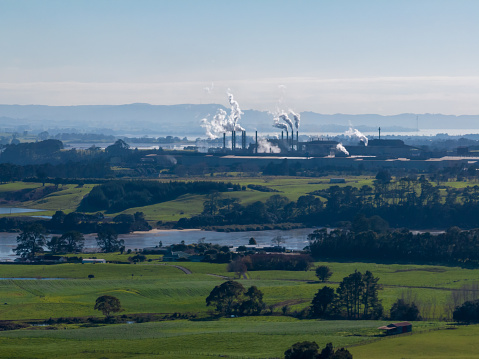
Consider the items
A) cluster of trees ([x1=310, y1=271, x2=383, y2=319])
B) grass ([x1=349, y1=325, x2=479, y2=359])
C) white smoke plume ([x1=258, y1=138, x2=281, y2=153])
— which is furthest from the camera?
white smoke plume ([x1=258, y1=138, x2=281, y2=153])

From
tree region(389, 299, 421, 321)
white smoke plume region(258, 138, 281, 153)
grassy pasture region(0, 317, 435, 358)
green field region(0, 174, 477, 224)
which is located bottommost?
grassy pasture region(0, 317, 435, 358)

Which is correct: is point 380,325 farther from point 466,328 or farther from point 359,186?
point 359,186

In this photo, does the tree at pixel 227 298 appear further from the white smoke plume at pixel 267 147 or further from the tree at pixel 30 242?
the white smoke plume at pixel 267 147

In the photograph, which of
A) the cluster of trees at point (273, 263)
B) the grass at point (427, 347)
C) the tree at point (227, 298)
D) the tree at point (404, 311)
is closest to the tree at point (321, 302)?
the tree at point (404, 311)

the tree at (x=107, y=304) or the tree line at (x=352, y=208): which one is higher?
the tree line at (x=352, y=208)

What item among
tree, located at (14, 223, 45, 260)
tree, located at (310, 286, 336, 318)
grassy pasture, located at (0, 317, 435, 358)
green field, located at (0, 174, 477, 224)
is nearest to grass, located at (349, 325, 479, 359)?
grassy pasture, located at (0, 317, 435, 358)

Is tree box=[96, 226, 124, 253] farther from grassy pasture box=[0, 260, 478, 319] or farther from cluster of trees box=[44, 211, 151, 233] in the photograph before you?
cluster of trees box=[44, 211, 151, 233]

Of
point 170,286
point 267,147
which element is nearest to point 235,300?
point 170,286
